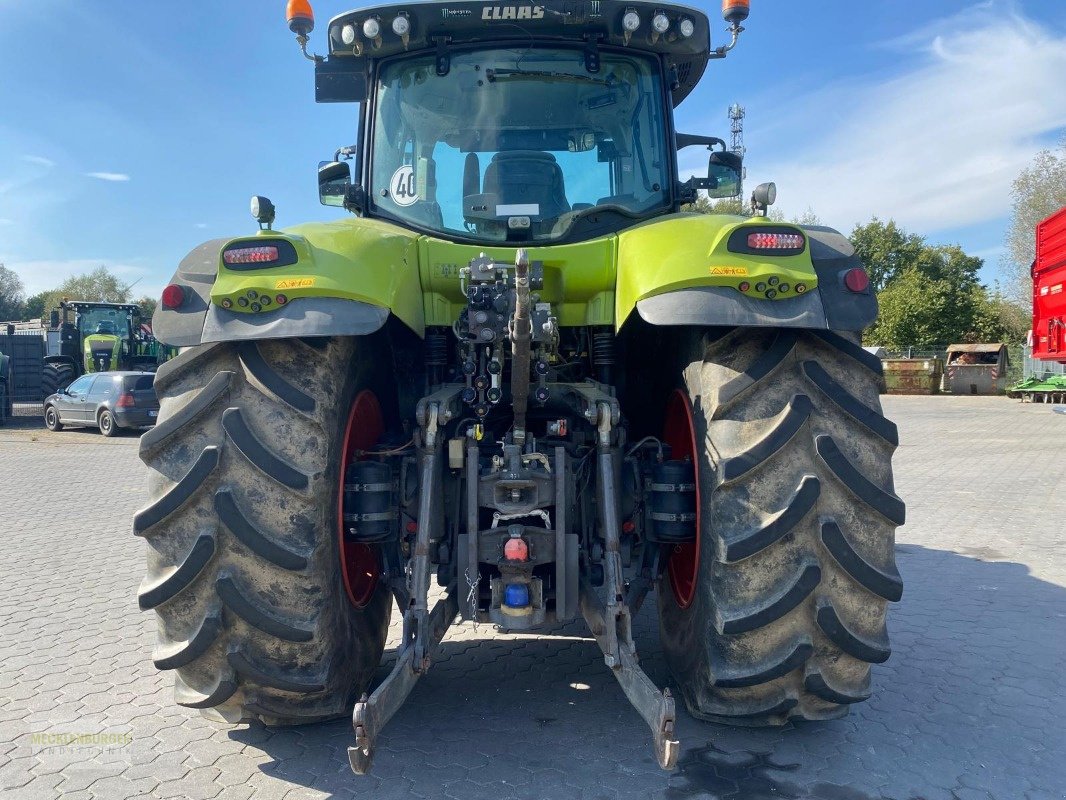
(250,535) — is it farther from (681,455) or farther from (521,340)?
(681,455)

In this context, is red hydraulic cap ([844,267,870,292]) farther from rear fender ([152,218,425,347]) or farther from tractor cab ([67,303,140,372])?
tractor cab ([67,303,140,372])

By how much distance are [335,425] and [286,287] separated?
0.53 metres

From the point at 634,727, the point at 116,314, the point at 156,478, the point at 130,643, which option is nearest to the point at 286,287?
the point at 156,478

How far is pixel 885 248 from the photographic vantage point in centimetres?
5816

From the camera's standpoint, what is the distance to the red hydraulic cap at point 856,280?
9.27 feet

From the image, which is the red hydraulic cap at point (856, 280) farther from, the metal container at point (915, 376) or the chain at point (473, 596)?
the metal container at point (915, 376)

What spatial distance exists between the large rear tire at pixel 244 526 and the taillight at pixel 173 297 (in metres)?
0.20

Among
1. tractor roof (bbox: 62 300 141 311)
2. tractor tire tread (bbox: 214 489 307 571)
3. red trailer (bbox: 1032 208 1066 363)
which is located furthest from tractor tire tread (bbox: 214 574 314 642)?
tractor roof (bbox: 62 300 141 311)

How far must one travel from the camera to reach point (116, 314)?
24.8 meters

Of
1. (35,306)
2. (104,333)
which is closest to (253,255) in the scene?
(104,333)

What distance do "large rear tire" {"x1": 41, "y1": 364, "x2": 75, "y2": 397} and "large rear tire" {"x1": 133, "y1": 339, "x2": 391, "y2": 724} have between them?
2379 cm

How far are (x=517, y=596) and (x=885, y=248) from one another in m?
61.9

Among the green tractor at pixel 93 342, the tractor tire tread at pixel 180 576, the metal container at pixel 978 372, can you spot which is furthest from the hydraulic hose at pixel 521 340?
the metal container at pixel 978 372

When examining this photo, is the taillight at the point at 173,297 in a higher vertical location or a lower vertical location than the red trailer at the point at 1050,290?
lower
